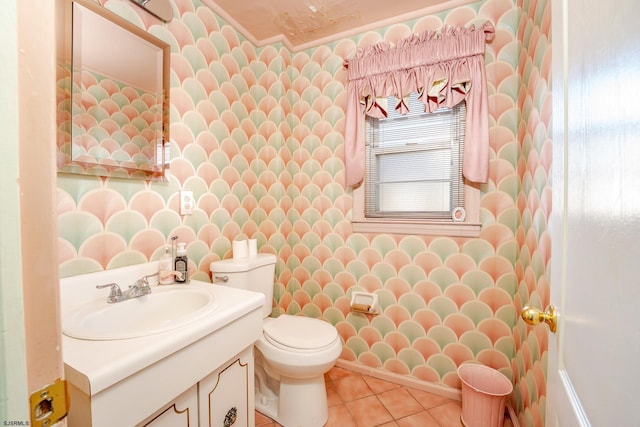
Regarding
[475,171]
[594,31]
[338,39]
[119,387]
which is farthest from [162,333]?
[338,39]

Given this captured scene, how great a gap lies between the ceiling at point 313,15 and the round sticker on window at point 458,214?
1.23 meters

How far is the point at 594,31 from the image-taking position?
415mm

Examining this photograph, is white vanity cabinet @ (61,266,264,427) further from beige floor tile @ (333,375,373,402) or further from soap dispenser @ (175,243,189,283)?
beige floor tile @ (333,375,373,402)

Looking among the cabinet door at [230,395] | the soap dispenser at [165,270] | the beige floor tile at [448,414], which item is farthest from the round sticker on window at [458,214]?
the soap dispenser at [165,270]

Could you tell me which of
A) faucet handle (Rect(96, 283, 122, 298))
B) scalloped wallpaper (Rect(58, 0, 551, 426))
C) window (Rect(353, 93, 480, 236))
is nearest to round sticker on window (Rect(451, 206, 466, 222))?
window (Rect(353, 93, 480, 236))

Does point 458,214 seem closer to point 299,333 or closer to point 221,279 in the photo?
point 299,333

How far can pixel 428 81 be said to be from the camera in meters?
1.63

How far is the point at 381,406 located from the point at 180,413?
1.22 metres

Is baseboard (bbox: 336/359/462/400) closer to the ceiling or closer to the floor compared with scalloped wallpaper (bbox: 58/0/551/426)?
closer to the floor

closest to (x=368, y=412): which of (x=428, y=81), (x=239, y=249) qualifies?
(x=239, y=249)

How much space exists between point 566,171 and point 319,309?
1.78 metres

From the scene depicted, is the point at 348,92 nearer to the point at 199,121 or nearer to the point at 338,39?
the point at 338,39

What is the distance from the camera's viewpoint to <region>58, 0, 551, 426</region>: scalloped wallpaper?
116 centimetres

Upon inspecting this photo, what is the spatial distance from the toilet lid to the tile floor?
498mm
